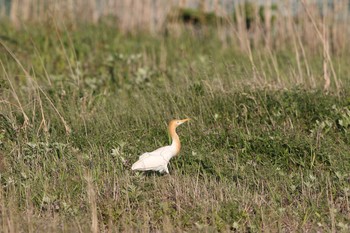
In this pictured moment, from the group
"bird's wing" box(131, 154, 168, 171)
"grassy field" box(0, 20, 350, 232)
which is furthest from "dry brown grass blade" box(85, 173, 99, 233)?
"bird's wing" box(131, 154, 168, 171)

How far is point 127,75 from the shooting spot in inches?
350

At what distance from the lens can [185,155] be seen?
5770 mm

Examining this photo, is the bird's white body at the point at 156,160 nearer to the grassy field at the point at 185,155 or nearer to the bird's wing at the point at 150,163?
Answer: the bird's wing at the point at 150,163

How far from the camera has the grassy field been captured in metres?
4.86

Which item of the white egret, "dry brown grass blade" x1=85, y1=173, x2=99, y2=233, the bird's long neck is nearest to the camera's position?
"dry brown grass blade" x1=85, y1=173, x2=99, y2=233

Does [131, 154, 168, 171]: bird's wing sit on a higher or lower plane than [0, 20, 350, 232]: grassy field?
higher

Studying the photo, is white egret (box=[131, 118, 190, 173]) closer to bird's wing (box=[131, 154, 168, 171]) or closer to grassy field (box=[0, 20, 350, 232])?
bird's wing (box=[131, 154, 168, 171])

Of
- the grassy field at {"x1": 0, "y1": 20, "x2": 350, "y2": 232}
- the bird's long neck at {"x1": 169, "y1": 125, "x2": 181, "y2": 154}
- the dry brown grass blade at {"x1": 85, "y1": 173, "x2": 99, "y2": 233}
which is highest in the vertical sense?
the bird's long neck at {"x1": 169, "y1": 125, "x2": 181, "y2": 154}

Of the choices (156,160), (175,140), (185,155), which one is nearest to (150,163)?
(156,160)

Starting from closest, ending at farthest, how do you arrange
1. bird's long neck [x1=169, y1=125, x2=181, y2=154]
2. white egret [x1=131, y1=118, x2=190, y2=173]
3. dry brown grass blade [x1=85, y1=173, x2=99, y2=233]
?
dry brown grass blade [x1=85, y1=173, x2=99, y2=233]
white egret [x1=131, y1=118, x2=190, y2=173]
bird's long neck [x1=169, y1=125, x2=181, y2=154]

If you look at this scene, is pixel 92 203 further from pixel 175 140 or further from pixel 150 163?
pixel 175 140

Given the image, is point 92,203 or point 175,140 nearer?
point 92,203

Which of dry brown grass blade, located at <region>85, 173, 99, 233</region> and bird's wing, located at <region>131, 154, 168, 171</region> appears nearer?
dry brown grass blade, located at <region>85, 173, 99, 233</region>

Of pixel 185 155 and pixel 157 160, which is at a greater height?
pixel 157 160
